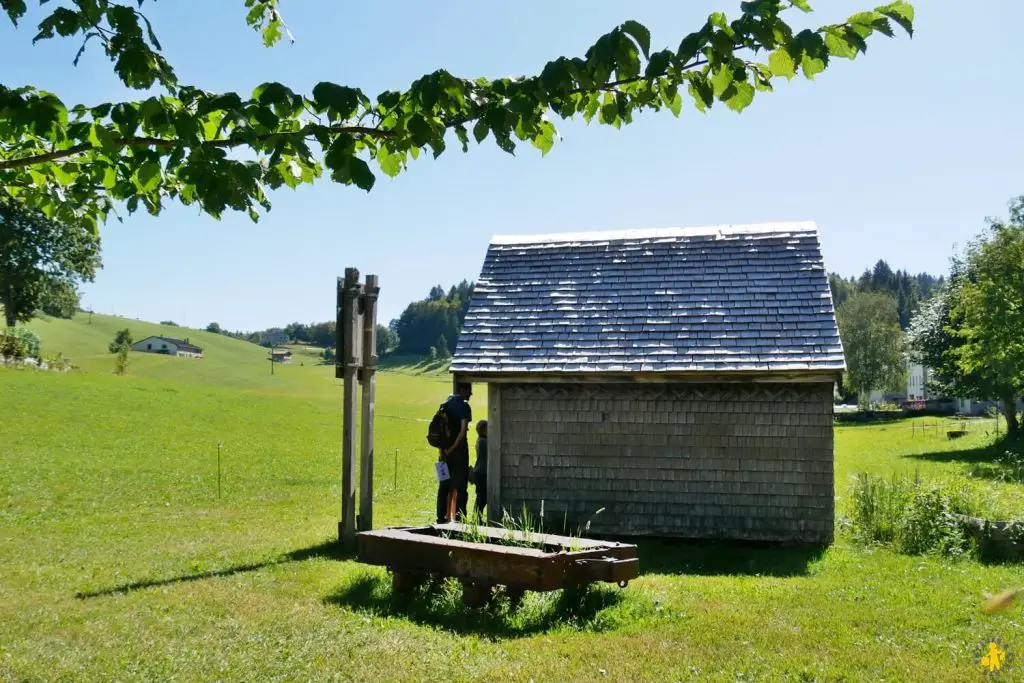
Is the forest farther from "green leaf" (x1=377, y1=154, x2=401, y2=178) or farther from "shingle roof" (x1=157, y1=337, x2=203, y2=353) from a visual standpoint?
"green leaf" (x1=377, y1=154, x2=401, y2=178)

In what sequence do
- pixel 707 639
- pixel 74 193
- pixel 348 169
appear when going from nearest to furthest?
pixel 348 169 → pixel 74 193 → pixel 707 639

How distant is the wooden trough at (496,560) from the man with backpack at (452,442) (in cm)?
283

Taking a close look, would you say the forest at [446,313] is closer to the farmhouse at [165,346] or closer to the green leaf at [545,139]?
the farmhouse at [165,346]

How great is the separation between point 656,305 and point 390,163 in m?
9.32

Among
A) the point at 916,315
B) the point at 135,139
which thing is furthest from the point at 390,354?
the point at 135,139

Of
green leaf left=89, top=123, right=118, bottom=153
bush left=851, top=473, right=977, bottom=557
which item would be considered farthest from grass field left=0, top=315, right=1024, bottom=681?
green leaf left=89, top=123, right=118, bottom=153

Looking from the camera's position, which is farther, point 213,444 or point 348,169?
point 213,444

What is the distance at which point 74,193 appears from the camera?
18.5 feet

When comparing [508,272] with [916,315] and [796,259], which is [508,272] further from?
[916,315]

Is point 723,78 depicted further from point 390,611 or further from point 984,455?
point 984,455

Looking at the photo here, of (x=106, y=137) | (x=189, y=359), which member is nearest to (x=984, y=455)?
(x=106, y=137)

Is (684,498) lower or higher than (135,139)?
lower

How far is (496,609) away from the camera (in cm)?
803

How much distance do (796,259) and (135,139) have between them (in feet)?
37.4
